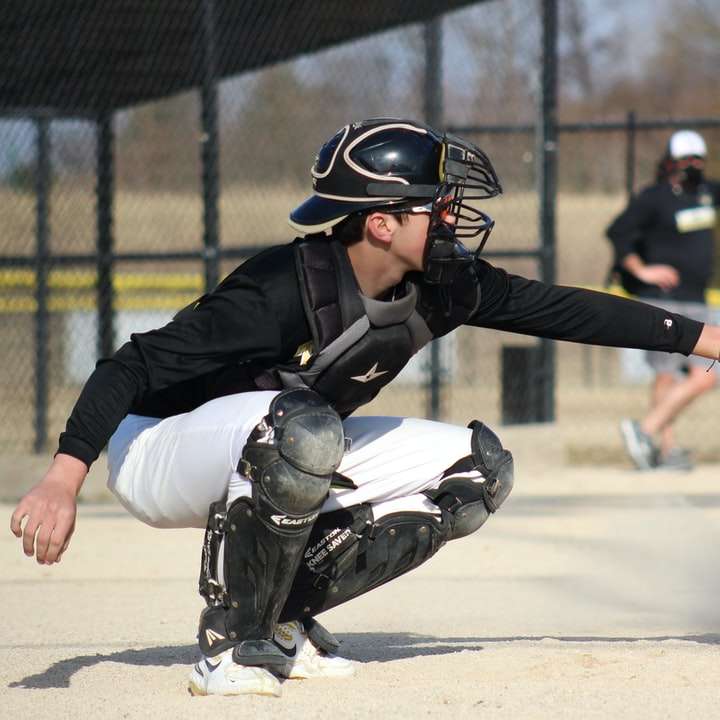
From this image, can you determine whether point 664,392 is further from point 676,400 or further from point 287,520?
point 287,520

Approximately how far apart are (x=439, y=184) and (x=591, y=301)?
58 centimetres

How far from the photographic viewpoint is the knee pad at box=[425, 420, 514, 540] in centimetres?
383

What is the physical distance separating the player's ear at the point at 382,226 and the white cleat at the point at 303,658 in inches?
42.7

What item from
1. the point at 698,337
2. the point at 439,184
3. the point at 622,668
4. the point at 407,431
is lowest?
the point at 622,668

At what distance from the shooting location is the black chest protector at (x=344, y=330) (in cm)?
357

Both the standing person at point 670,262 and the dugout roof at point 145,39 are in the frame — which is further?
the standing person at point 670,262

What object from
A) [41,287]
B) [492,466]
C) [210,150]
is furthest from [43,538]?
[41,287]

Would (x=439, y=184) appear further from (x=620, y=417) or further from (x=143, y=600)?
(x=620, y=417)

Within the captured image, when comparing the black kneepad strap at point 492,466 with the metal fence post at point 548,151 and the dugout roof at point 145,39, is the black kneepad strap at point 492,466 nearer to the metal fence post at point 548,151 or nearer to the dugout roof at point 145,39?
the dugout roof at point 145,39

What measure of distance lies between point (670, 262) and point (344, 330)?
235 inches

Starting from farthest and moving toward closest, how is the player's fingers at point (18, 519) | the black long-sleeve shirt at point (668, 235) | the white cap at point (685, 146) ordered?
the white cap at point (685, 146)
the black long-sleeve shirt at point (668, 235)
the player's fingers at point (18, 519)

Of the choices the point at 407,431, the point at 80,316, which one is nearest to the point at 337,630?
the point at 407,431

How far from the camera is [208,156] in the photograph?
851 centimetres

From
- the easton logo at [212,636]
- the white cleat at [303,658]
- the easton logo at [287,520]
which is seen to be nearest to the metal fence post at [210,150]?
the white cleat at [303,658]
